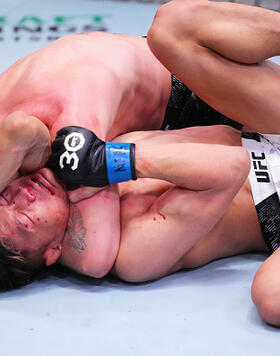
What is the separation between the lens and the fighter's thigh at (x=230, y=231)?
1598 mm

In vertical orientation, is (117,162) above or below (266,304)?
above

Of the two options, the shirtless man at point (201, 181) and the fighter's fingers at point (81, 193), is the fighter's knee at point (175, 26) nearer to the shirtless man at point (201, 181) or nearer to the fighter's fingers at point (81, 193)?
the shirtless man at point (201, 181)

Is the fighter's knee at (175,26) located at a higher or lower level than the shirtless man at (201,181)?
higher

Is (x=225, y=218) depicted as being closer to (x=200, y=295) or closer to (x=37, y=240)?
(x=200, y=295)

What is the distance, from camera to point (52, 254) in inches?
59.5

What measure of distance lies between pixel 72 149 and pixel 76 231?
224 millimetres

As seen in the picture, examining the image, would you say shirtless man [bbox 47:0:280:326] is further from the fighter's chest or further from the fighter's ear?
the fighter's ear

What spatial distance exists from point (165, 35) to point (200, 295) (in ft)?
2.24

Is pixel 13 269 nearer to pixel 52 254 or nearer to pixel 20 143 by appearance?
pixel 52 254

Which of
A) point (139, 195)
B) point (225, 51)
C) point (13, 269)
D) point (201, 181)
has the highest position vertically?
point (225, 51)

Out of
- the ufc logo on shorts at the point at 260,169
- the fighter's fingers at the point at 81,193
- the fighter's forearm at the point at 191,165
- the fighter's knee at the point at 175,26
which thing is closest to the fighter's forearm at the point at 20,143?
the fighter's fingers at the point at 81,193

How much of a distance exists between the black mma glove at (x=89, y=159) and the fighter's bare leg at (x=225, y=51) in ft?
1.00

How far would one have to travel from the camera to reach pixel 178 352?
1.25 meters

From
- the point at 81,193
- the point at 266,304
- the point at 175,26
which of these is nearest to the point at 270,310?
the point at 266,304
